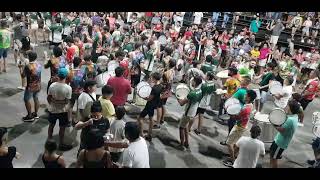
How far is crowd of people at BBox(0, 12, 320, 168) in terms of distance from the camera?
22.4 ft

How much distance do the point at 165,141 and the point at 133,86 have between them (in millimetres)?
2578

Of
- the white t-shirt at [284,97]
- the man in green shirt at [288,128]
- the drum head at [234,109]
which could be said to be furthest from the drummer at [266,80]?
the man in green shirt at [288,128]

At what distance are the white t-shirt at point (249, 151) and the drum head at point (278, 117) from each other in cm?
115

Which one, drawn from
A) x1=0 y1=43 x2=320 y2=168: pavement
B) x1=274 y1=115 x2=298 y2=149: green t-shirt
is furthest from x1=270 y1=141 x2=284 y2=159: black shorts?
x1=0 y1=43 x2=320 y2=168: pavement

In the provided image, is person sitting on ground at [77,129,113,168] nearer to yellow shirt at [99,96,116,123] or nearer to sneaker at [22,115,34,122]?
yellow shirt at [99,96,116,123]

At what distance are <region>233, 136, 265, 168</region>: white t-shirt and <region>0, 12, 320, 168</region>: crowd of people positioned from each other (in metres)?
0.02

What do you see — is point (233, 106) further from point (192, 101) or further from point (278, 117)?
point (278, 117)

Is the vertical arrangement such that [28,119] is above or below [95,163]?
below

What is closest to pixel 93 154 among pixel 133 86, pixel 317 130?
pixel 317 130

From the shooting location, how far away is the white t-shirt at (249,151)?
7.18 metres

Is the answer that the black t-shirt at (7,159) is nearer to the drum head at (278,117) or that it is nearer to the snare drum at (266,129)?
the drum head at (278,117)

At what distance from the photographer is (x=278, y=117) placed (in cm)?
822
